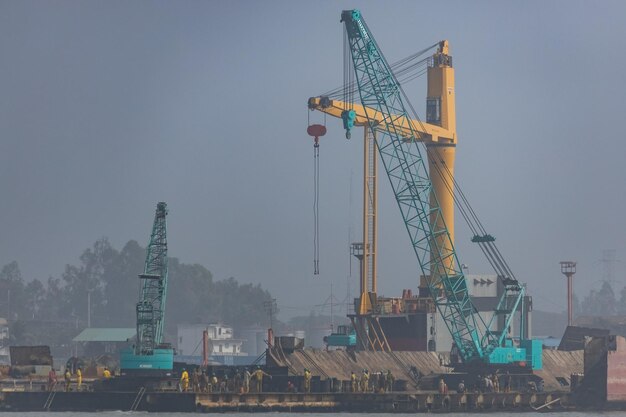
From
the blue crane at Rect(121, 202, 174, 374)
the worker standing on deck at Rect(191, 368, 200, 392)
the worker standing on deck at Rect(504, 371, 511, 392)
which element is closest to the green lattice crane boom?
the blue crane at Rect(121, 202, 174, 374)

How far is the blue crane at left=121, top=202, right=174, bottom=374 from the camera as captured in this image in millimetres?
107062

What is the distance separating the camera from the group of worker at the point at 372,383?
105 m

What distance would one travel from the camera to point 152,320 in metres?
112

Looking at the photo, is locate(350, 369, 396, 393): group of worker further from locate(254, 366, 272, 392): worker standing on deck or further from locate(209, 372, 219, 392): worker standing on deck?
locate(209, 372, 219, 392): worker standing on deck

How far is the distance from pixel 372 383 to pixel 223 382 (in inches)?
491

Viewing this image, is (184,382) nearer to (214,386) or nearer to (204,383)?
(204,383)

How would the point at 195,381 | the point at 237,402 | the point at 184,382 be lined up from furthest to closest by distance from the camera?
the point at 195,381
the point at 184,382
the point at 237,402

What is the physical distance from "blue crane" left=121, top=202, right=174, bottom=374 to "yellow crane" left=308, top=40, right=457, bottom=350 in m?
18.7

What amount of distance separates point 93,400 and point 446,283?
1586 inches

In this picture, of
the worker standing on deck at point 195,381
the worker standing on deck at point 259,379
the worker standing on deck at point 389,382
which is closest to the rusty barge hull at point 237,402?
the worker standing on deck at point 259,379

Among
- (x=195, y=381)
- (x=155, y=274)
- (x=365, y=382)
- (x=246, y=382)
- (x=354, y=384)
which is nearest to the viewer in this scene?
(x=246, y=382)

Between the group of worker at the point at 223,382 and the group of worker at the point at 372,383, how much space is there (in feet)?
20.9

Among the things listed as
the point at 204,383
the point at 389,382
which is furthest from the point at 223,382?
the point at 389,382

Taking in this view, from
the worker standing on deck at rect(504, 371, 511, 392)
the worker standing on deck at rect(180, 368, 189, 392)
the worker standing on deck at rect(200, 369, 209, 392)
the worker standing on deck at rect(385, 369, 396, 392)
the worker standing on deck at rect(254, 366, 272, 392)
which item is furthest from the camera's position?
the worker standing on deck at rect(504, 371, 511, 392)
